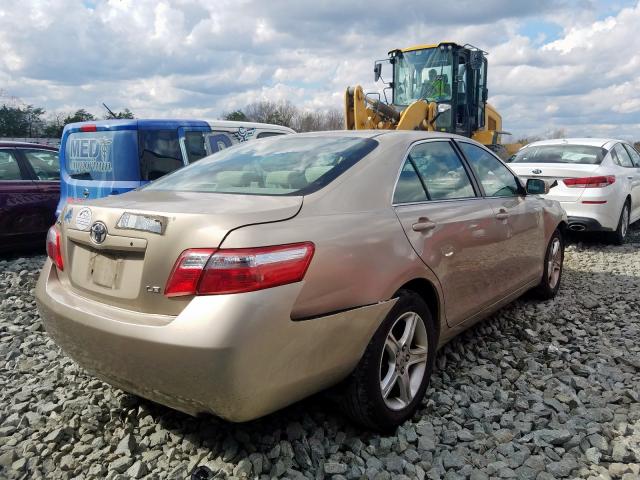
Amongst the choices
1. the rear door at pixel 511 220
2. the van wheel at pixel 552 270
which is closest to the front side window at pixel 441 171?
the rear door at pixel 511 220

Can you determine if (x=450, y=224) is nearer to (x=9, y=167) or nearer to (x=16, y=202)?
(x=16, y=202)

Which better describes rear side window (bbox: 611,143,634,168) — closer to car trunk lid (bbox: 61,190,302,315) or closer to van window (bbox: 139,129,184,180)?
van window (bbox: 139,129,184,180)

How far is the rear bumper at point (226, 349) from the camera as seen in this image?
2.06 m

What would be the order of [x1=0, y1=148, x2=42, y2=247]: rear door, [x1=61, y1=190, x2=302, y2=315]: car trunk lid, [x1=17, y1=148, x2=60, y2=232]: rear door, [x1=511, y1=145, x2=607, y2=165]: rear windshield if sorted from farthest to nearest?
[x1=511, y1=145, x2=607, y2=165]: rear windshield < [x1=17, y1=148, x2=60, y2=232]: rear door < [x1=0, y1=148, x2=42, y2=247]: rear door < [x1=61, y1=190, x2=302, y2=315]: car trunk lid

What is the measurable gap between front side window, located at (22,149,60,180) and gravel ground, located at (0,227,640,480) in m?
3.94

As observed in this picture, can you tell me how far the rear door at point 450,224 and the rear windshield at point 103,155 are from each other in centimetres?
355

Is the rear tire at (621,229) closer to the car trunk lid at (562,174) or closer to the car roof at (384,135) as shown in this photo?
the car trunk lid at (562,174)

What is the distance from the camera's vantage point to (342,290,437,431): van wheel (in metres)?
2.57

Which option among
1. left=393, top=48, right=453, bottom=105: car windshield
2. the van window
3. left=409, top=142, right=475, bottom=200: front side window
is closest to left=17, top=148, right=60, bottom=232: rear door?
the van window

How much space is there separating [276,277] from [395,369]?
3.30ft

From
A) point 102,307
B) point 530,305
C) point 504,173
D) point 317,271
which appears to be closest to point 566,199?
point 530,305

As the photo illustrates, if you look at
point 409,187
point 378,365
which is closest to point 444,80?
point 409,187

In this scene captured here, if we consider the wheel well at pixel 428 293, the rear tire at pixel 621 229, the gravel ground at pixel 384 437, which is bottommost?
the gravel ground at pixel 384 437

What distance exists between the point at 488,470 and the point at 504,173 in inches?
101
